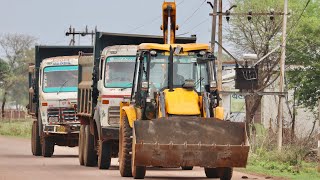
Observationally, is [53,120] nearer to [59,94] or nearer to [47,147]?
[59,94]

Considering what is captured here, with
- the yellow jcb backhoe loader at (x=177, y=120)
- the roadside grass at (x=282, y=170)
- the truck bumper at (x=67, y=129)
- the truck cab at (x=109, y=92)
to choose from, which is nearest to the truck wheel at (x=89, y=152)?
the truck cab at (x=109, y=92)

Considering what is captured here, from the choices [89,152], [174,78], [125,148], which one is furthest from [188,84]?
[89,152]

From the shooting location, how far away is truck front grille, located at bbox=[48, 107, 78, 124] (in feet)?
113

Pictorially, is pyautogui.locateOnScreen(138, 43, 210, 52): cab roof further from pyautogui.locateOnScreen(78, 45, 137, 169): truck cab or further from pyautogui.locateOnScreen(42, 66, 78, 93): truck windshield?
pyautogui.locateOnScreen(42, 66, 78, 93): truck windshield

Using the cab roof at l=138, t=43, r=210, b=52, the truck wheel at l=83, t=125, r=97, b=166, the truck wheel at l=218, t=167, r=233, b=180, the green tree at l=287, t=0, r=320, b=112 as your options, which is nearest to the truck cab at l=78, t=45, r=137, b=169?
the truck wheel at l=83, t=125, r=97, b=166

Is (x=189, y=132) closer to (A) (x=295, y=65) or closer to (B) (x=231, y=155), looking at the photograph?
(B) (x=231, y=155)

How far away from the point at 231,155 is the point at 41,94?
593 inches

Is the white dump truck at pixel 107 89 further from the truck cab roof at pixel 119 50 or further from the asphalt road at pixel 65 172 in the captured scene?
the asphalt road at pixel 65 172

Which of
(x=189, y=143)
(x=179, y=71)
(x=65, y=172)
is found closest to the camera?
(x=189, y=143)

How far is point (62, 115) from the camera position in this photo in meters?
34.6

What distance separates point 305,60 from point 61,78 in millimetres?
24081

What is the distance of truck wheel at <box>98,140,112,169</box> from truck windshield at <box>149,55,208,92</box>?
463 centimetres

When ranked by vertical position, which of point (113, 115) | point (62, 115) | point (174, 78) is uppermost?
point (174, 78)

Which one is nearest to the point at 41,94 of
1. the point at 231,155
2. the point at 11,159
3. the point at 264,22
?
the point at 11,159
